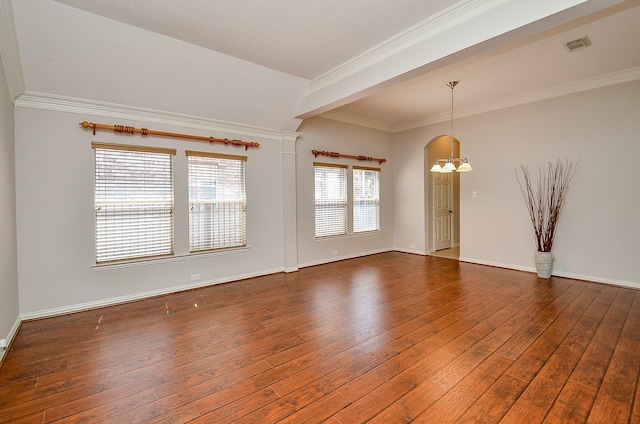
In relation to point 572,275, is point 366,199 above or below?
above

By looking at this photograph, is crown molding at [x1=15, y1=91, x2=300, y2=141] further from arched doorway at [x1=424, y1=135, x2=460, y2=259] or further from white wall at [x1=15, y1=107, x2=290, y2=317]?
arched doorway at [x1=424, y1=135, x2=460, y2=259]

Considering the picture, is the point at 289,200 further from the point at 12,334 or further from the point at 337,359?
the point at 12,334

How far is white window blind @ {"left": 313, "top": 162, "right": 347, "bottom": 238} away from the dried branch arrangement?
3271mm

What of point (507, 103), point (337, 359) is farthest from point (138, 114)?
point (507, 103)

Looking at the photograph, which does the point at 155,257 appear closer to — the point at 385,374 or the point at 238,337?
the point at 238,337

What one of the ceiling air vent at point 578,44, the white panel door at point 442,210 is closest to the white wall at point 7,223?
the ceiling air vent at point 578,44

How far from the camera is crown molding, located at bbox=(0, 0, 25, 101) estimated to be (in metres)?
2.41

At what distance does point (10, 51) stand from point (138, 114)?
1279 millimetres

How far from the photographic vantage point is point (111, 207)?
375cm

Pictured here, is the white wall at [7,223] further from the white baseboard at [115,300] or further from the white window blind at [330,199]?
the white window blind at [330,199]

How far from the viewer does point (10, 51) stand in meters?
2.73

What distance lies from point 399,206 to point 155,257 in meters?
5.24

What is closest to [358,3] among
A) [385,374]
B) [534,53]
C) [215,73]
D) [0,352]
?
[215,73]

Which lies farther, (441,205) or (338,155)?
(441,205)
